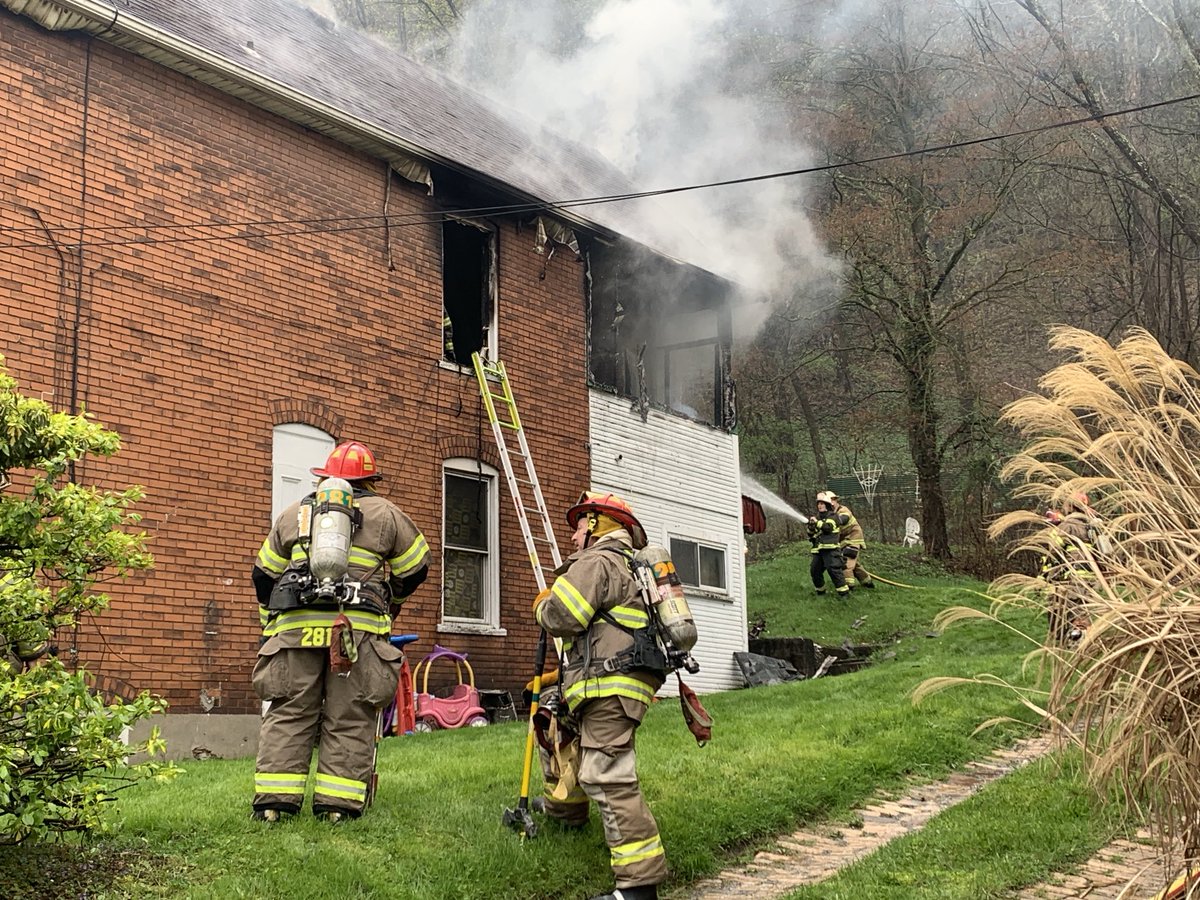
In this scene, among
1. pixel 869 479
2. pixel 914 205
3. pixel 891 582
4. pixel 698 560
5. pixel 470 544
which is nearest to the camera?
pixel 470 544

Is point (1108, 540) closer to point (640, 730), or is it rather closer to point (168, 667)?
point (640, 730)

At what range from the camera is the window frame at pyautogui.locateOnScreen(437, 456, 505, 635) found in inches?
470

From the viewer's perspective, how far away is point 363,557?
18.9 ft

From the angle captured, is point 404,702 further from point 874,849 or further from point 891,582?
point 891,582

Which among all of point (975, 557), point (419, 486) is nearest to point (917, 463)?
point (975, 557)

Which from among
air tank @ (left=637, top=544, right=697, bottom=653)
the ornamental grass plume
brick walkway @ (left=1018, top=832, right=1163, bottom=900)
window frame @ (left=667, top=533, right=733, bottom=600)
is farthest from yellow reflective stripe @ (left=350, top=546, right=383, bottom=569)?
window frame @ (left=667, top=533, right=733, bottom=600)

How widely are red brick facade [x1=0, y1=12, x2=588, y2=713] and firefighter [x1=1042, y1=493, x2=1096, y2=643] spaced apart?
23.4ft

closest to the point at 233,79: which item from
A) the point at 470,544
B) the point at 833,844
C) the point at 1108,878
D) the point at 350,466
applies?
the point at 470,544

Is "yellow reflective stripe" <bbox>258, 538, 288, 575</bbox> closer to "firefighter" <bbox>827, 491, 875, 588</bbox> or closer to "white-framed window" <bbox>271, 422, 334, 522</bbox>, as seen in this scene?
"white-framed window" <bbox>271, 422, 334, 522</bbox>

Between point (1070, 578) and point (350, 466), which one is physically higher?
point (350, 466)

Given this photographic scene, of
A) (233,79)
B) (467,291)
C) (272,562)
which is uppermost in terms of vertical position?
(233,79)

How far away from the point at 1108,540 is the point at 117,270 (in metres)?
8.12

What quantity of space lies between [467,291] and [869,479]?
21.5 meters

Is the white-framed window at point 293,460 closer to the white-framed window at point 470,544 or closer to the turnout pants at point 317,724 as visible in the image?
the white-framed window at point 470,544
